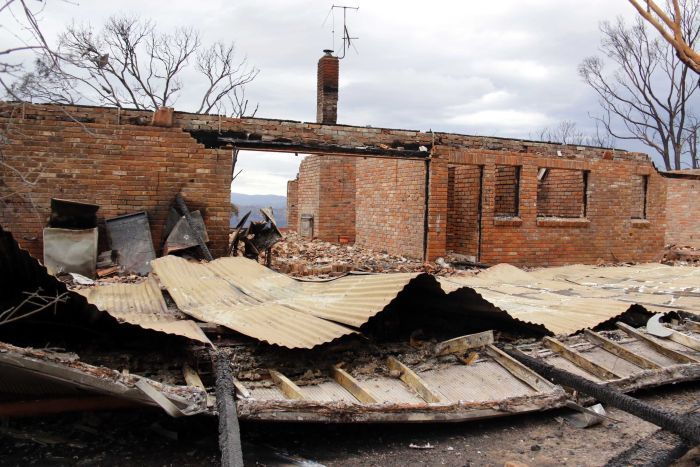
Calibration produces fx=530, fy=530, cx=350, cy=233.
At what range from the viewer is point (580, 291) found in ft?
24.9

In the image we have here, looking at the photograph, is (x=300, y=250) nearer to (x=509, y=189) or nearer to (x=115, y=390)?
(x=509, y=189)

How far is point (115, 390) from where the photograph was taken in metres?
2.70

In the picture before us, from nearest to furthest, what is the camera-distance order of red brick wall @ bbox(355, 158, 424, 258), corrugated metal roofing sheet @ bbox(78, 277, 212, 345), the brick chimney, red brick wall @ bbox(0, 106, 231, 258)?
corrugated metal roofing sheet @ bbox(78, 277, 212, 345), red brick wall @ bbox(0, 106, 231, 258), red brick wall @ bbox(355, 158, 424, 258), the brick chimney

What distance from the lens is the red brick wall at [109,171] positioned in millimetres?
8086

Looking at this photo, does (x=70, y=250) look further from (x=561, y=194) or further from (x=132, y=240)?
(x=561, y=194)

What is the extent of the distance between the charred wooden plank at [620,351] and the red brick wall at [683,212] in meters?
A: 16.8

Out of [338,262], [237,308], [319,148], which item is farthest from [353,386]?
[338,262]

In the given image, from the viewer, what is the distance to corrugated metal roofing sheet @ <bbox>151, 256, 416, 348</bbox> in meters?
3.88

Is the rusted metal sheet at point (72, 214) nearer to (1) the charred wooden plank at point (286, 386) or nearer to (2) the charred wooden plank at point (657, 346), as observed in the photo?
(1) the charred wooden plank at point (286, 386)

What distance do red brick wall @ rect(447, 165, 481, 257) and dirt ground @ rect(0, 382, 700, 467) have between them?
8.34 m

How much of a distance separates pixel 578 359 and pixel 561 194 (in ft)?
34.5

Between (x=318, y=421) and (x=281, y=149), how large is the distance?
721cm

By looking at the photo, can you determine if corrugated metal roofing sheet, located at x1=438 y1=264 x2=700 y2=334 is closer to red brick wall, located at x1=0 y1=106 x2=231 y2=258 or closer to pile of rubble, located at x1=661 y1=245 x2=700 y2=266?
pile of rubble, located at x1=661 y1=245 x2=700 y2=266

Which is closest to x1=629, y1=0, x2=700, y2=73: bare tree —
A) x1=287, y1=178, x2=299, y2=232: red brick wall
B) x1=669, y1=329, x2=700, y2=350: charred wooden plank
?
x1=669, y1=329, x2=700, y2=350: charred wooden plank
